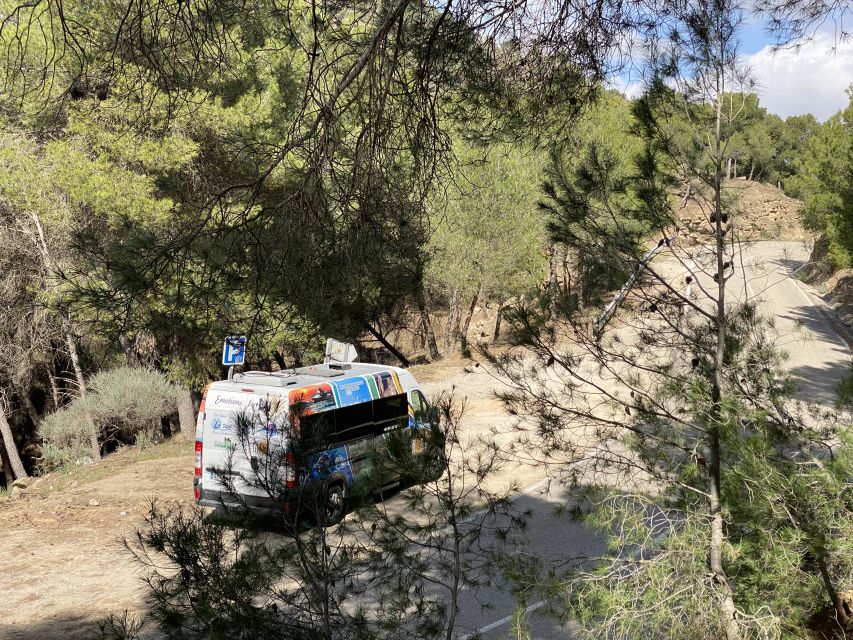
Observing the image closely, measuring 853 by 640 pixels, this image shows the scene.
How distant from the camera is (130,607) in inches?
315

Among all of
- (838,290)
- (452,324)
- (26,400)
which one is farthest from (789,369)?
(838,290)

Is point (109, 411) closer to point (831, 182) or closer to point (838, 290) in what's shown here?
point (831, 182)

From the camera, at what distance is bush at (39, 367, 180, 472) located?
16.1 meters

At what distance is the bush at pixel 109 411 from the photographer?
52.8 feet

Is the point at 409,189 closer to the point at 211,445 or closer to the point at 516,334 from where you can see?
the point at 516,334

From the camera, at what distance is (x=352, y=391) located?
1016 cm

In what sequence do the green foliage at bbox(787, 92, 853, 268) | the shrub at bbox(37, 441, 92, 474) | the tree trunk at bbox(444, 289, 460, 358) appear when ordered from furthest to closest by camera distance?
the green foliage at bbox(787, 92, 853, 268), the tree trunk at bbox(444, 289, 460, 358), the shrub at bbox(37, 441, 92, 474)

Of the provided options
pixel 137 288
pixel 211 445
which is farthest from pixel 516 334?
pixel 211 445

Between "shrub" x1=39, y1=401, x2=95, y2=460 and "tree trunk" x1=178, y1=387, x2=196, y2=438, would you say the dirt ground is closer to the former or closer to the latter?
"shrub" x1=39, y1=401, x2=95, y2=460

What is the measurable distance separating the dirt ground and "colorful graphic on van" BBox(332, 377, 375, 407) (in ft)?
4.57

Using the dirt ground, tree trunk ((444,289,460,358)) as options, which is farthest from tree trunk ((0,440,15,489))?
tree trunk ((444,289,460,358))

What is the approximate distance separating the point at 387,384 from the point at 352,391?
789 millimetres

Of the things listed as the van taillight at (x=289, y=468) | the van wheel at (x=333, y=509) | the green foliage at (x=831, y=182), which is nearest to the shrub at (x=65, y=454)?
the van wheel at (x=333, y=509)

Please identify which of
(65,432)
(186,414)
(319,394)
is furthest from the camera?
(186,414)
